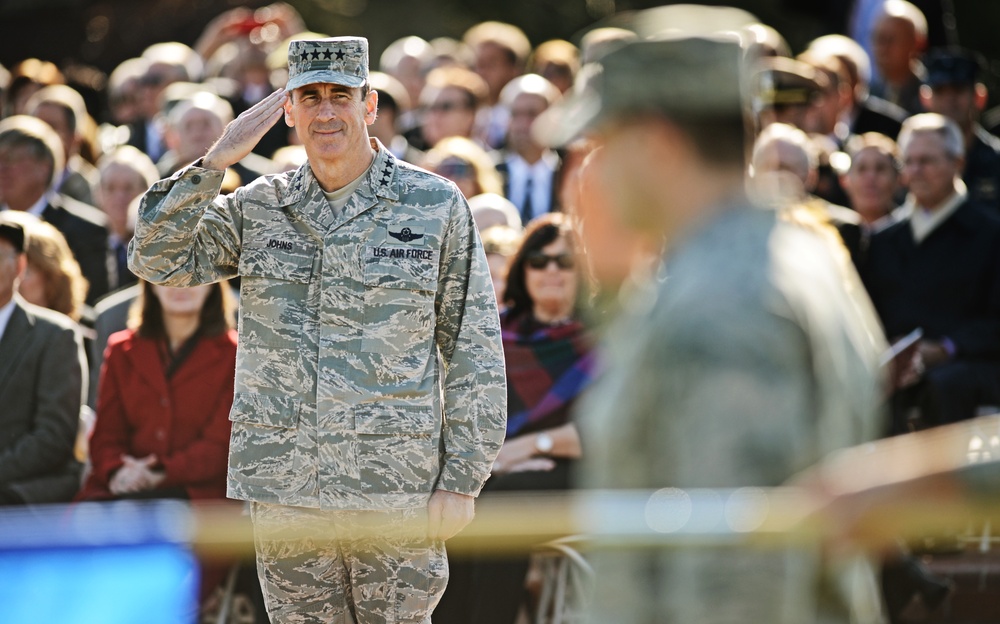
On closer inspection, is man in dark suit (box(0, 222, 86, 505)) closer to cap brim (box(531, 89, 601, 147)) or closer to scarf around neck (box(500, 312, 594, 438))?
scarf around neck (box(500, 312, 594, 438))

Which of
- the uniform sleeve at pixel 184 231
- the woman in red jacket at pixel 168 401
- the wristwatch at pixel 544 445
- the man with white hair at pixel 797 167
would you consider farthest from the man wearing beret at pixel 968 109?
the uniform sleeve at pixel 184 231

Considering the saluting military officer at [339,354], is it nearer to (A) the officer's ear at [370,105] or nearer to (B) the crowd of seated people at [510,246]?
(A) the officer's ear at [370,105]

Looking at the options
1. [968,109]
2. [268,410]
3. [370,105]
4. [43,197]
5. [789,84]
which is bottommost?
[268,410]

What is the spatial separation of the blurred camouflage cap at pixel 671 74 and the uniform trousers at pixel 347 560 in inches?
90.6

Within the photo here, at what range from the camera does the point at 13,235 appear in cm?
744

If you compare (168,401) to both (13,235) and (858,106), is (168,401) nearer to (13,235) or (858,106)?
(13,235)

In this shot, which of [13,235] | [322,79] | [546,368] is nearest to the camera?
[322,79]

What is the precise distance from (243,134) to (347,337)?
0.70 meters

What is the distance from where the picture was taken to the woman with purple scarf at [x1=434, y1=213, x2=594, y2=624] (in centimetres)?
694

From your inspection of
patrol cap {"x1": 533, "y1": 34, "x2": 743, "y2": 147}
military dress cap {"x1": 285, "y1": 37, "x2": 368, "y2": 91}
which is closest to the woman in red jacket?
military dress cap {"x1": 285, "y1": 37, "x2": 368, "y2": 91}

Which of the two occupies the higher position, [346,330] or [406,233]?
[406,233]

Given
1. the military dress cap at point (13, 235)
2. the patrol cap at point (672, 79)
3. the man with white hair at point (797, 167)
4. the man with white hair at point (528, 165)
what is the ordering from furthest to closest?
the man with white hair at point (528, 165) → the man with white hair at point (797, 167) → the military dress cap at point (13, 235) → the patrol cap at point (672, 79)

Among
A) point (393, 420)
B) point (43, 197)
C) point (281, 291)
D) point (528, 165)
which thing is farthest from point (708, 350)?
point (43, 197)

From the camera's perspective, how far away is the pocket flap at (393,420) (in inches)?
183
